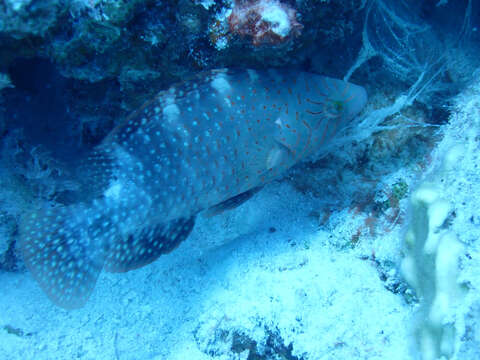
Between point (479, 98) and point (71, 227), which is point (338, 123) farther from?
point (71, 227)

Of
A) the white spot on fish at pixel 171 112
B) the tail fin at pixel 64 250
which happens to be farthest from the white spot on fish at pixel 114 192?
the white spot on fish at pixel 171 112

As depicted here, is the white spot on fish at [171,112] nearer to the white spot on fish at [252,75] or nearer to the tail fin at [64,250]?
the white spot on fish at [252,75]

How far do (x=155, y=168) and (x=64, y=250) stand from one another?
1.26 meters

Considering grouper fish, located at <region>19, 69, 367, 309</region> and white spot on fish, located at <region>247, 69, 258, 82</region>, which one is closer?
grouper fish, located at <region>19, 69, 367, 309</region>

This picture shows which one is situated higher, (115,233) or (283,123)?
(283,123)

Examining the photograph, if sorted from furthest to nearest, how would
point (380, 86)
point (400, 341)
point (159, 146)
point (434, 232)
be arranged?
point (380, 86)
point (159, 146)
point (400, 341)
point (434, 232)

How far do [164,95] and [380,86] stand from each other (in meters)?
2.50

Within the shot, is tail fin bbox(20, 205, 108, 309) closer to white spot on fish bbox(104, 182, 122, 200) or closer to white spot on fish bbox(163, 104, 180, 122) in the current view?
white spot on fish bbox(104, 182, 122, 200)

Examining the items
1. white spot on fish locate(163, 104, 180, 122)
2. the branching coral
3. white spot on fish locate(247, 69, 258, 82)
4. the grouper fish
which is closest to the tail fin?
the grouper fish

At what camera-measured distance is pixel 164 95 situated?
10.1ft

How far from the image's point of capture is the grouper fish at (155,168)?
3.05 meters

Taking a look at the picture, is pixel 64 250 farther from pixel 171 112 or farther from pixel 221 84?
pixel 221 84

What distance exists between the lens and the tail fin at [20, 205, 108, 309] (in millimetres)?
3037

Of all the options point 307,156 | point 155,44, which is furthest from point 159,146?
point 307,156
